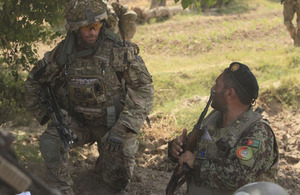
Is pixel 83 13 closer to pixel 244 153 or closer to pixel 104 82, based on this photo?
pixel 104 82

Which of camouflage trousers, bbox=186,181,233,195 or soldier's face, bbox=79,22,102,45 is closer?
camouflage trousers, bbox=186,181,233,195

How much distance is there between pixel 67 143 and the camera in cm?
377

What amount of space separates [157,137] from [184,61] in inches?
244

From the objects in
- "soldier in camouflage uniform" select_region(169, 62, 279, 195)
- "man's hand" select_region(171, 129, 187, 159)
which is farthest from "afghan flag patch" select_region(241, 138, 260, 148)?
"man's hand" select_region(171, 129, 187, 159)

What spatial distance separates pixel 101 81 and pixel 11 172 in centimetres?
247

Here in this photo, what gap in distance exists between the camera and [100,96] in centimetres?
386

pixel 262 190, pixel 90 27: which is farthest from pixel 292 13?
pixel 262 190

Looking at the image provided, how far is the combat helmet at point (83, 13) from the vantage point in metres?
3.69

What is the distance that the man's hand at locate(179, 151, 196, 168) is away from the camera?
3037 millimetres

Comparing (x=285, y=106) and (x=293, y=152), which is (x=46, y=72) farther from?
(x=285, y=106)

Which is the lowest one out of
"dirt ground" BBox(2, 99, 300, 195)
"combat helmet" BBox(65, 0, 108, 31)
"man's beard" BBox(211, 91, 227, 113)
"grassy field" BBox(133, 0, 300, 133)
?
"grassy field" BBox(133, 0, 300, 133)

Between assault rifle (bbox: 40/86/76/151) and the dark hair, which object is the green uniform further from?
assault rifle (bbox: 40/86/76/151)

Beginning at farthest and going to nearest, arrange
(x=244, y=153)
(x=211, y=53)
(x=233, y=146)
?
(x=211, y=53)
(x=233, y=146)
(x=244, y=153)

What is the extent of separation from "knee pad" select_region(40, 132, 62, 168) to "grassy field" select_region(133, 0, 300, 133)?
2402 mm
